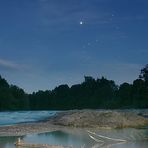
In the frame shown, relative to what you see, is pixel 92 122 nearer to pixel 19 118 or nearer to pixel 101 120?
pixel 101 120

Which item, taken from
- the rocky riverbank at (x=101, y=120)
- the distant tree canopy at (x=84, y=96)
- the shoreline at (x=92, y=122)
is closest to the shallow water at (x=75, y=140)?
the shoreline at (x=92, y=122)

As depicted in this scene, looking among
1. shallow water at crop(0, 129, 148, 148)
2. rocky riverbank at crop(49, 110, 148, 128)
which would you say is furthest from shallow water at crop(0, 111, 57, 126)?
shallow water at crop(0, 129, 148, 148)

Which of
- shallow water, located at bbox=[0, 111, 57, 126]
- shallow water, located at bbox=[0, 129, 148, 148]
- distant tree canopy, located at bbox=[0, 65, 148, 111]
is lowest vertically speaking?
shallow water, located at bbox=[0, 129, 148, 148]

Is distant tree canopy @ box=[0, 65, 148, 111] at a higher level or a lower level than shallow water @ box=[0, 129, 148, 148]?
higher

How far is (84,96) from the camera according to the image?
161m

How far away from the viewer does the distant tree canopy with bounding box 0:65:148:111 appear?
119 m

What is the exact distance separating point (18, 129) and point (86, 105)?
115143 mm

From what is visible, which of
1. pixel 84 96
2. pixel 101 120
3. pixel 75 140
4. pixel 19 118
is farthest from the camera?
pixel 84 96

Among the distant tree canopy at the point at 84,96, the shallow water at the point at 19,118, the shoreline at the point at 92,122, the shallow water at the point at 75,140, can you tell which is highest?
the distant tree canopy at the point at 84,96

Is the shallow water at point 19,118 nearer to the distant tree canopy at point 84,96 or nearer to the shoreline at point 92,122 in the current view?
the shoreline at point 92,122

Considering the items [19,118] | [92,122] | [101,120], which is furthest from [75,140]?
[19,118]

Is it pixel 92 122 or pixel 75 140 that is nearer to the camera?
pixel 75 140

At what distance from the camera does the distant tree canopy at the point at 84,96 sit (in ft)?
389

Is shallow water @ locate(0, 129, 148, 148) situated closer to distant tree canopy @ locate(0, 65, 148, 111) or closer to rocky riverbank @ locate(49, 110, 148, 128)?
rocky riverbank @ locate(49, 110, 148, 128)
